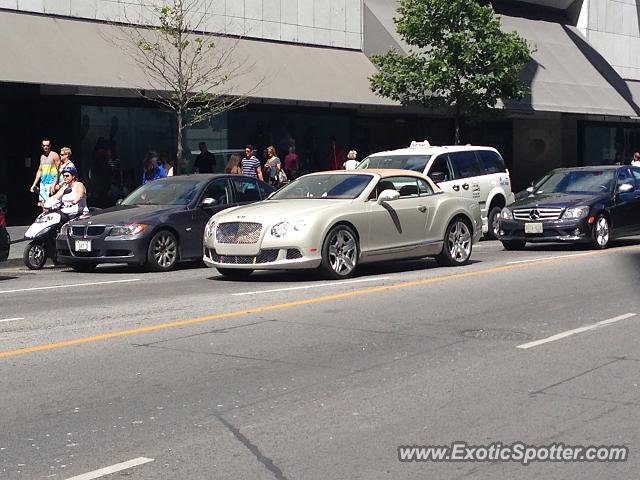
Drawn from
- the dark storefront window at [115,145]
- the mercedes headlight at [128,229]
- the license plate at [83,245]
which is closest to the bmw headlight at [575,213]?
the mercedes headlight at [128,229]

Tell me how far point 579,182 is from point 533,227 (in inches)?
75.0

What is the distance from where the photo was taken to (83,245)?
17094 mm

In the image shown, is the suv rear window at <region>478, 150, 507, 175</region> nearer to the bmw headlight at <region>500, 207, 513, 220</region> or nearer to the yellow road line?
the bmw headlight at <region>500, 207, 513, 220</region>

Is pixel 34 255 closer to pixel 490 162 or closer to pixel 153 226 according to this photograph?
pixel 153 226

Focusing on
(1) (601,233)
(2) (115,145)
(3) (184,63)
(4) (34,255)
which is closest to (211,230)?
(4) (34,255)

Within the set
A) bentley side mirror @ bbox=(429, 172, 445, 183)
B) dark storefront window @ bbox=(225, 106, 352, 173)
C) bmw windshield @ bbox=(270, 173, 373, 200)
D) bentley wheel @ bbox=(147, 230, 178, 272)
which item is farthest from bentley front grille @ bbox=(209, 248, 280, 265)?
dark storefront window @ bbox=(225, 106, 352, 173)

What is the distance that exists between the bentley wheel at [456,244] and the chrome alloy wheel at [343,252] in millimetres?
2050

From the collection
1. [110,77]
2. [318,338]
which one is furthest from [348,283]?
[110,77]

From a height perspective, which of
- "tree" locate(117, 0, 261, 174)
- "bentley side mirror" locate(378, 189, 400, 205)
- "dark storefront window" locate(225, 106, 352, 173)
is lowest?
"bentley side mirror" locate(378, 189, 400, 205)

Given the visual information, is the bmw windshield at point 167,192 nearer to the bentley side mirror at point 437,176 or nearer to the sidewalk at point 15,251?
the sidewalk at point 15,251

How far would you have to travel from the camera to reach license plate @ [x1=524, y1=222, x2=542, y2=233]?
1953cm

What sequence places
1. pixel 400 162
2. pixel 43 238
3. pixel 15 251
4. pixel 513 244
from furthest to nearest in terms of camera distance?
pixel 400 162
pixel 513 244
pixel 15 251
pixel 43 238

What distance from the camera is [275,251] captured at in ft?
47.2

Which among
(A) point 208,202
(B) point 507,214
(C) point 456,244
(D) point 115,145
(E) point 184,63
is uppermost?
(E) point 184,63
